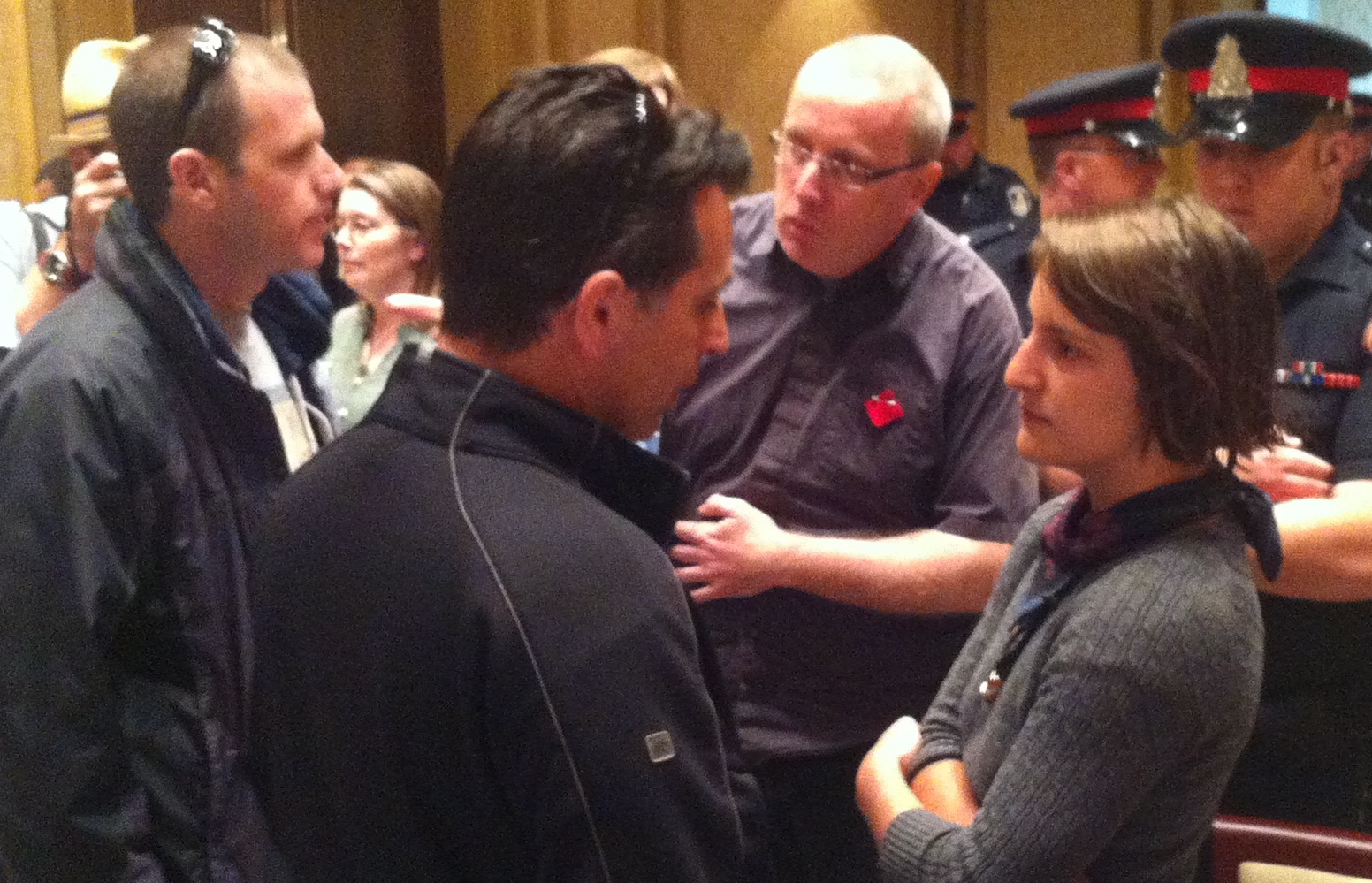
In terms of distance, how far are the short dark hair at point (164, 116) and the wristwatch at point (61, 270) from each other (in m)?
0.83

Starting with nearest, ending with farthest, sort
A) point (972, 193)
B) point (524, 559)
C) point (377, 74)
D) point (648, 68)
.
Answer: point (524, 559), point (648, 68), point (972, 193), point (377, 74)

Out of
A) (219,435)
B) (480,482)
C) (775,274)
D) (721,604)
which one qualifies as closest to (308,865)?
(480,482)

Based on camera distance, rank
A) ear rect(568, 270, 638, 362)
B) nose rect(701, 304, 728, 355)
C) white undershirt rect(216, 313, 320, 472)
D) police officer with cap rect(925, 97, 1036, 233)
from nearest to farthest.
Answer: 1. ear rect(568, 270, 638, 362)
2. nose rect(701, 304, 728, 355)
3. white undershirt rect(216, 313, 320, 472)
4. police officer with cap rect(925, 97, 1036, 233)

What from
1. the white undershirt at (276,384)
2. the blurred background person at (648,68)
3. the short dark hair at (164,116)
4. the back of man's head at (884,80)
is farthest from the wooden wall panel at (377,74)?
the back of man's head at (884,80)

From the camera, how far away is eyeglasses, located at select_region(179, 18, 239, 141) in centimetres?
175

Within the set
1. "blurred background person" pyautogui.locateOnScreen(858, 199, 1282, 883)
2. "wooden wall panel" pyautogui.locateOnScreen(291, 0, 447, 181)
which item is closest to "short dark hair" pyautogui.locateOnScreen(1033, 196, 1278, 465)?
"blurred background person" pyautogui.locateOnScreen(858, 199, 1282, 883)

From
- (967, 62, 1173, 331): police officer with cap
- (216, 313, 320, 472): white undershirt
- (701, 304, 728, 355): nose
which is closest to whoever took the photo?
(701, 304, 728, 355): nose

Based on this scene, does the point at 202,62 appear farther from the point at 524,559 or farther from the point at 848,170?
the point at 524,559

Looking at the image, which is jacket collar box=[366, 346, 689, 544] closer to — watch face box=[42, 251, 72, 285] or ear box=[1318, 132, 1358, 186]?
ear box=[1318, 132, 1358, 186]

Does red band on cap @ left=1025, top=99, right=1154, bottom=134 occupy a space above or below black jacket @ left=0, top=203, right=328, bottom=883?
above

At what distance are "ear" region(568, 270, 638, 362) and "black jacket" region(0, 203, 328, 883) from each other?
27.4 inches

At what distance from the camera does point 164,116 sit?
1.75 meters

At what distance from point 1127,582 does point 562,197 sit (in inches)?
22.9

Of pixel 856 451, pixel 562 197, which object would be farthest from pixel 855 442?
pixel 562 197
